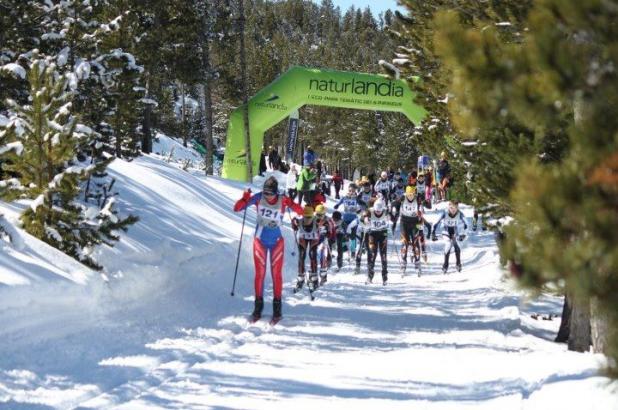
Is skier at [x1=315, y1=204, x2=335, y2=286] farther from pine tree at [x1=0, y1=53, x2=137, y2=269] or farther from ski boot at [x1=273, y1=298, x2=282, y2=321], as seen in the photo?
pine tree at [x1=0, y1=53, x2=137, y2=269]

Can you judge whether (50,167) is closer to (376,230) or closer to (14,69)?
(14,69)

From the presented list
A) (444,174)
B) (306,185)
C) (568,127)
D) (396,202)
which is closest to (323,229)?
(306,185)

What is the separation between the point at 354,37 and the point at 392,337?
433ft

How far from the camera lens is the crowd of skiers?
11344mm

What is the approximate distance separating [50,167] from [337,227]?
979cm

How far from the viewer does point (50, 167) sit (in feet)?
32.8

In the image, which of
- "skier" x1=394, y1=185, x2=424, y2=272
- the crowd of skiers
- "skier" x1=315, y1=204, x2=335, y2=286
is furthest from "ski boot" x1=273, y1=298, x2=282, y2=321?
"skier" x1=394, y1=185, x2=424, y2=272

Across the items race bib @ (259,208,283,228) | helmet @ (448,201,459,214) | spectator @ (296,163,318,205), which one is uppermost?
spectator @ (296,163,318,205)

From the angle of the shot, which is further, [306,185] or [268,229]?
[306,185]

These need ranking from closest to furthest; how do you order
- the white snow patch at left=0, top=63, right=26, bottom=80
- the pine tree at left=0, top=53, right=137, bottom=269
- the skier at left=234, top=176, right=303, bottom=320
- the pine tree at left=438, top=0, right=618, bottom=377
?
the pine tree at left=438, top=0, right=618, bottom=377 → the pine tree at left=0, top=53, right=137, bottom=269 → the white snow patch at left=0, top=63, right=26, bottom=80 → the skier at left=234, top=176, right=303, bottom=320

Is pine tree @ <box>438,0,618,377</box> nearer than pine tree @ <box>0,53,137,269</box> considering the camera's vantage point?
Yes

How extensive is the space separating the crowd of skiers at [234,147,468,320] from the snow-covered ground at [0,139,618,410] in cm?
84

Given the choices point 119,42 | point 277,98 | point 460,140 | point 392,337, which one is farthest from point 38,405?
point 277,98

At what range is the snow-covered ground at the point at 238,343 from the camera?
6.50 metres
